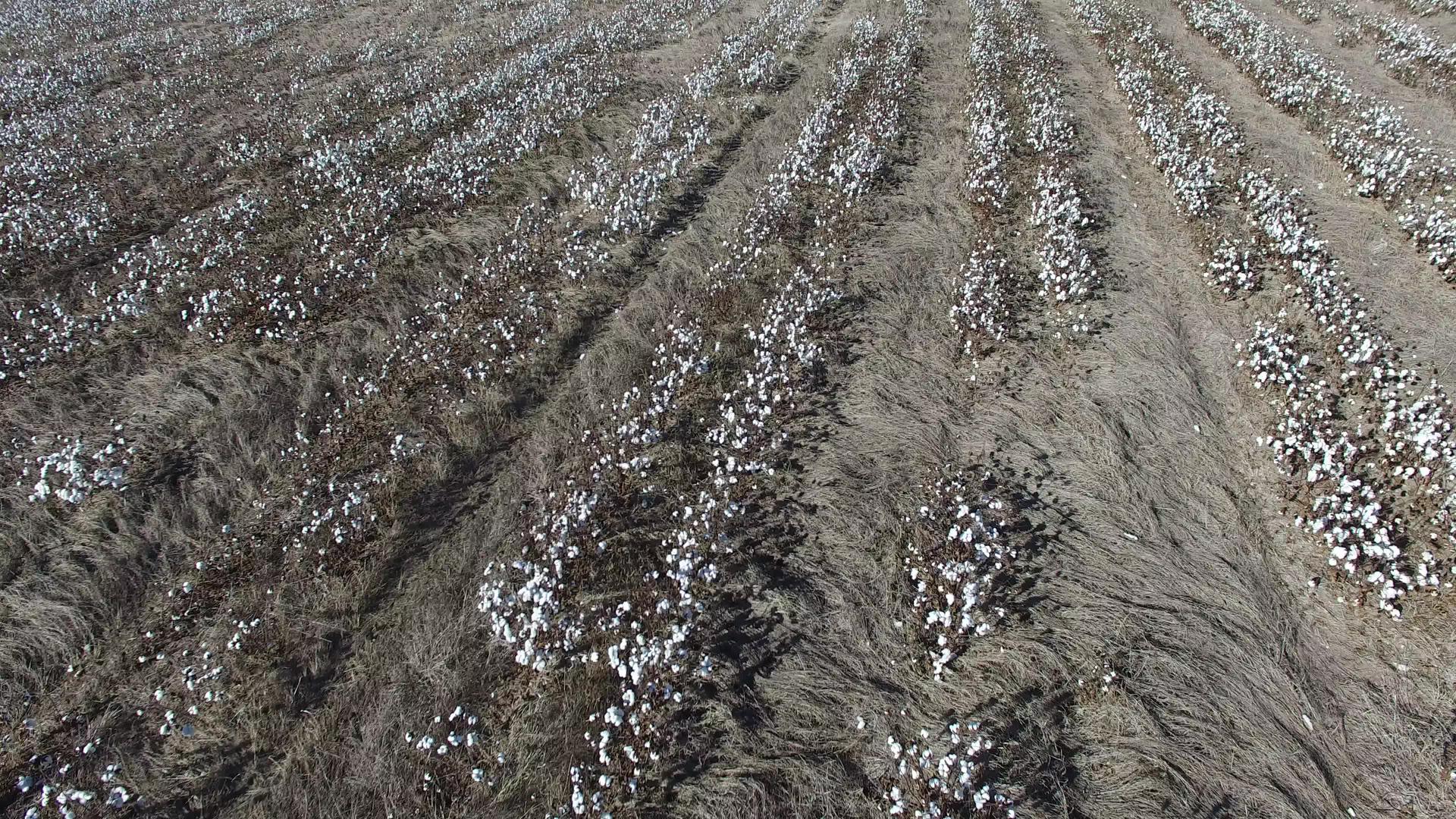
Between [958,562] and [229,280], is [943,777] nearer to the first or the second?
[958,562]

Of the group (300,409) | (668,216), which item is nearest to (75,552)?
(300,409)

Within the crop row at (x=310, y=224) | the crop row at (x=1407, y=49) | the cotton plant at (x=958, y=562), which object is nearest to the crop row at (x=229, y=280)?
the crop row at (x=310, y=224)

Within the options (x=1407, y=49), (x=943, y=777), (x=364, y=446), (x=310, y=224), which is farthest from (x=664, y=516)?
(x=1407, y=49)

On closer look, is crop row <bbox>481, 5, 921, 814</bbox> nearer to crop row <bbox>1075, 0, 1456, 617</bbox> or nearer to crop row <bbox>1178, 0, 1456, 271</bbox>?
crop row <bbox>1075, 0, 1456, 617</bbox>

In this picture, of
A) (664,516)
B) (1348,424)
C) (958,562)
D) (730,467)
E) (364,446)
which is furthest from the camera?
(1348,424)

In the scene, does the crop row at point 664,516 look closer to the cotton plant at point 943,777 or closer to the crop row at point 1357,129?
the cotton plant at point 943,777

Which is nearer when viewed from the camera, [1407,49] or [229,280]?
[229,280]

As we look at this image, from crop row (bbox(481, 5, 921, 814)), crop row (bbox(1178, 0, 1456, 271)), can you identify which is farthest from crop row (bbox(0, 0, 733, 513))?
crop row (bbox(1178, 0, 1456, 271))

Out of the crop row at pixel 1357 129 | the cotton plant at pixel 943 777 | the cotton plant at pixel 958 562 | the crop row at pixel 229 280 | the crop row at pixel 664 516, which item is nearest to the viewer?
the cotton plant at pixel 943 777

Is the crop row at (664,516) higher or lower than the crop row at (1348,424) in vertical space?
higher
